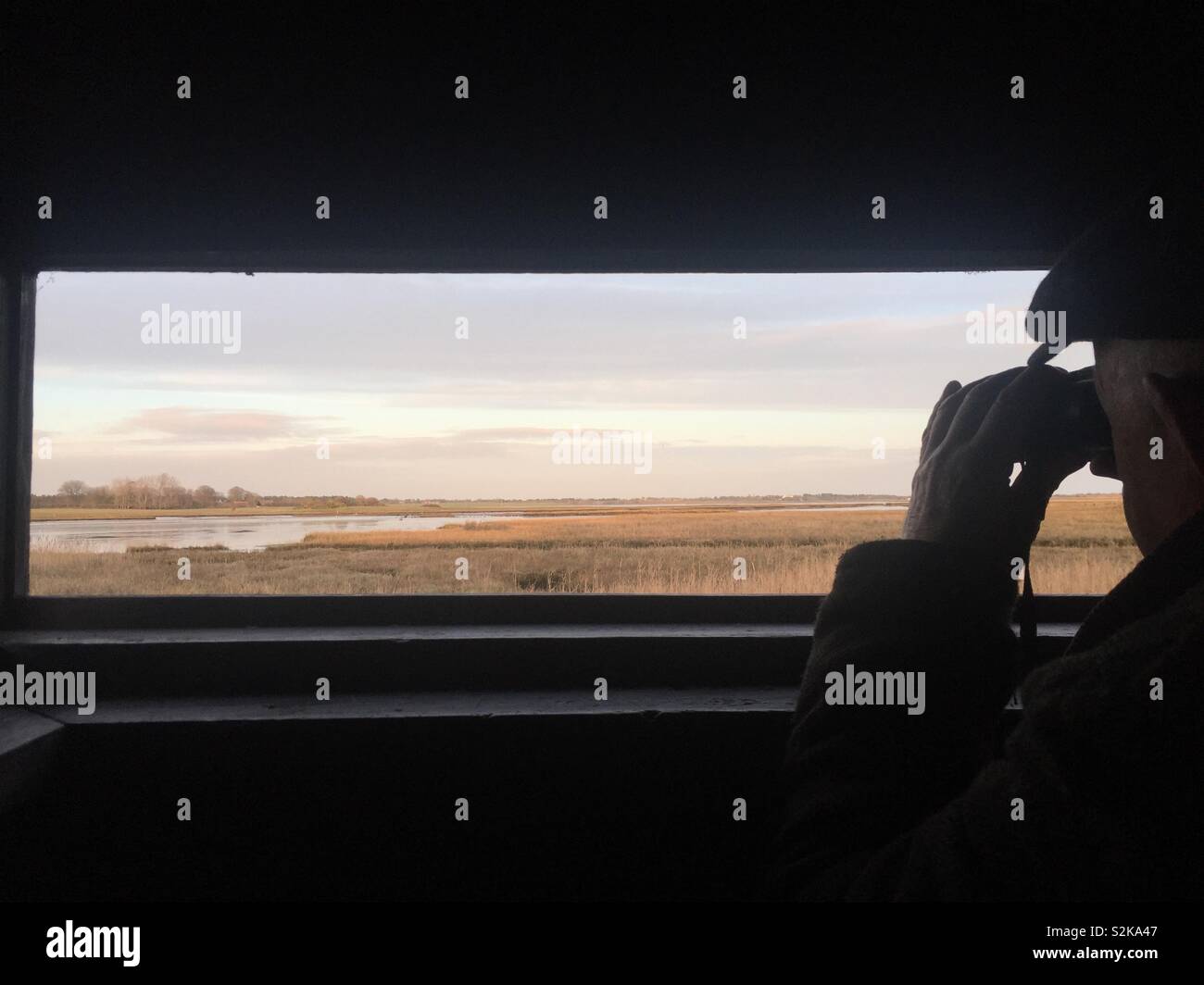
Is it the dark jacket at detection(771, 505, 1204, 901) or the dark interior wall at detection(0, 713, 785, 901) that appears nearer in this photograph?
the dark jacket at detection(771, 505, 1204, 901)

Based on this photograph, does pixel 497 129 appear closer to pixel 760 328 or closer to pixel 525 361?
pixel 525 361

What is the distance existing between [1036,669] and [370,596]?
1242mm

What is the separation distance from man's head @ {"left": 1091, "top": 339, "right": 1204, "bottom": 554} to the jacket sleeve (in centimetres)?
14

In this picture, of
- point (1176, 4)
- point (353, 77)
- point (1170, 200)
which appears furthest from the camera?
point (353, 77)

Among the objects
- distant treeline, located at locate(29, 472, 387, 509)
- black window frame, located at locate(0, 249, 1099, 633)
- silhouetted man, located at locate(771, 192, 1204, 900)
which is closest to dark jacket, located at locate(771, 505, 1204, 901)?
silhouetted man, located at locate(771, 192, 1204, 900)

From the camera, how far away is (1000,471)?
698 millimetres

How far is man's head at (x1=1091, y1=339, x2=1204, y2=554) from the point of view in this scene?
1.83 feet

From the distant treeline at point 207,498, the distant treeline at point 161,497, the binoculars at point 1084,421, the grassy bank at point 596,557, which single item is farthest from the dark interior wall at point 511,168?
the binoculars at point 1084,421

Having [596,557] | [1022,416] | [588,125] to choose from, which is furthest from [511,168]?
[1022,416]

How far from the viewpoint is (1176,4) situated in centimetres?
106

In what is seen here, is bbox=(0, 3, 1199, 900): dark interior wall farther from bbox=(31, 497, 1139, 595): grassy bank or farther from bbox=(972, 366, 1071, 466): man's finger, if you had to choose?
bbox=(972, 366, 1071, 466): man's finger

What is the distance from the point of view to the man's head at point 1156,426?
1.83ft
